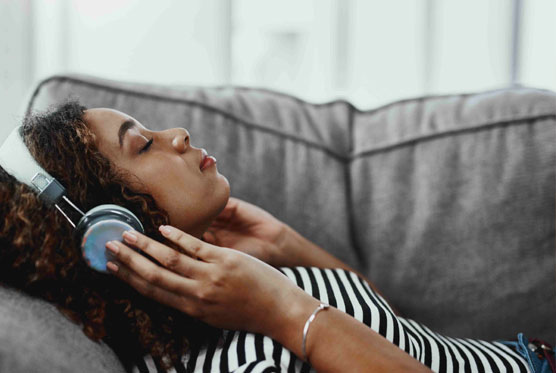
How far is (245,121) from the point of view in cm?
128

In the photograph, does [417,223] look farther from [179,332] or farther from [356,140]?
[179,332]

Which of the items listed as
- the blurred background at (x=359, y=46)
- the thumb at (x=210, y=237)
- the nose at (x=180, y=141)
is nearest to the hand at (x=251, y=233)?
the thumb at (x=210, y=237)

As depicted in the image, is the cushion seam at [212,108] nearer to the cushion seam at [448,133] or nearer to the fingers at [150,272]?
the cushion seam at [448,133]

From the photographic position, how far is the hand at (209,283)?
764mm

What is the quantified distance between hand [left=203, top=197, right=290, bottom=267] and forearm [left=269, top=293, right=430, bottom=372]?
36cm

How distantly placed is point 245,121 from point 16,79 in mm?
932

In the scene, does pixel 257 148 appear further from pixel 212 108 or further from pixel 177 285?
pixel 177 285

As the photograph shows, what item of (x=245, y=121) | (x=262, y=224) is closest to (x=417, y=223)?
(x=262, y=224)

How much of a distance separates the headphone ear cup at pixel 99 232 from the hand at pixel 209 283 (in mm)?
11

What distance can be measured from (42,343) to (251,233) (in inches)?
23.5

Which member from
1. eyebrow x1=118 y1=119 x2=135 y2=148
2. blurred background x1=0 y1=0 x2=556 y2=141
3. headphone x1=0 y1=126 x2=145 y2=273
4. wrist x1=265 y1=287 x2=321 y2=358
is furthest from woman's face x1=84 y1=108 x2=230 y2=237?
blurred background x1=0 y1=0 x2=556 y2=141

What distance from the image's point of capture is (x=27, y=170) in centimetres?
81

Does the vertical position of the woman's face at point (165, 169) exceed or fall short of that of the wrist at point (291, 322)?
it exceeds it

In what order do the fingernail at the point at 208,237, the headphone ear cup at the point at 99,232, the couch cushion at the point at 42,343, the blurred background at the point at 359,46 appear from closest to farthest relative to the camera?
the couch cushion at the point at 42,343 → the headphone ear cup at the point at 99,232 → the fingernail at the point at 208,237 → the blurred background at the point at 359,46
